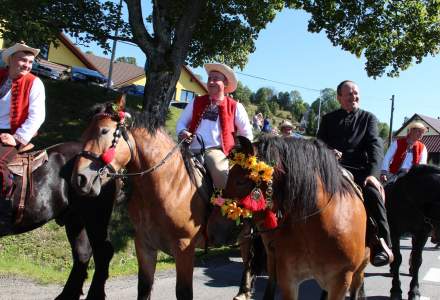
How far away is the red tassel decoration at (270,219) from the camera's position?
3600mm

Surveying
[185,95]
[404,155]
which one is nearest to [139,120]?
Result: [404,155]

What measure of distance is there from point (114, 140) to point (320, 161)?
1.77 metres

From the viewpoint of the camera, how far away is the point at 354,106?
4691 millimetres

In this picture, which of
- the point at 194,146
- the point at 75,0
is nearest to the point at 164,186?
the point at 194,146

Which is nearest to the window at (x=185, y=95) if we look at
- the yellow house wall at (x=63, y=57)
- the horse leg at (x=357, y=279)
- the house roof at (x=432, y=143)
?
the yellow house wall at (x=63, y=57)

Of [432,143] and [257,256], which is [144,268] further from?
[432,143]

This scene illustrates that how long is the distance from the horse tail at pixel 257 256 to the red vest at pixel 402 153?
168 inches

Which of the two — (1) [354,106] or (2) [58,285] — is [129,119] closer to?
(1) [354,106]

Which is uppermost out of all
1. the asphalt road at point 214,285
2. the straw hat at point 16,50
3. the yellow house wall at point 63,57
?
the yellow house wall at point 63,57

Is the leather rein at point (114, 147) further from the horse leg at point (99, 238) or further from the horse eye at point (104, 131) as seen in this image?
the horse leg at point (99, 238)

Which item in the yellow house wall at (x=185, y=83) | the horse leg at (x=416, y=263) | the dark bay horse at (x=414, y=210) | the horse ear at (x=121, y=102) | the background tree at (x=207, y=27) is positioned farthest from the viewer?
the yellow house wall at (x=185, y=83)

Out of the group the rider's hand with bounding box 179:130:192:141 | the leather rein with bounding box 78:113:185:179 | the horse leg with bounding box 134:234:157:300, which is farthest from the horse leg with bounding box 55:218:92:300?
the rider's hand with bounding box 179:130:192:141

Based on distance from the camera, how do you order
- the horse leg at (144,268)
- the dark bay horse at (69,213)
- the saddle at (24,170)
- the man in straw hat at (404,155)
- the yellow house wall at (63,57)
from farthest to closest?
the yellow house wall at (63,57) < the man in straw hat at (404,155) < the dark bay horse at (69,213) < the saddle at (24,170) < the horse leg at (144,268)

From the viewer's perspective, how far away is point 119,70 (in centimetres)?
5638
